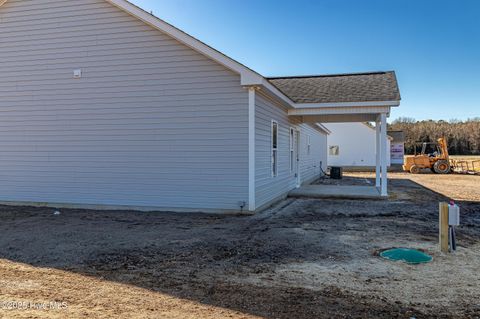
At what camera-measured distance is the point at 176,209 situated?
938 centimetres

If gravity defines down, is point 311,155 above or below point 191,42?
below

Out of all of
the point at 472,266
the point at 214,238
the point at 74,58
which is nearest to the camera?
the point at 472,266

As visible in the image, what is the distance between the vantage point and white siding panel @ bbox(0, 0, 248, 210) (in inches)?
357

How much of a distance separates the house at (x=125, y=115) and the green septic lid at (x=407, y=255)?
12.6 ft

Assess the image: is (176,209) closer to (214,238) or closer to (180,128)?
(180,128)

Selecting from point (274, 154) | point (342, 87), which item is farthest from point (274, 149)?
point (342, 87)

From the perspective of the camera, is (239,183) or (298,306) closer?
(298,306)

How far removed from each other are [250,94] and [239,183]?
7.03ft

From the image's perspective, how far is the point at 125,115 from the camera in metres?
9.64

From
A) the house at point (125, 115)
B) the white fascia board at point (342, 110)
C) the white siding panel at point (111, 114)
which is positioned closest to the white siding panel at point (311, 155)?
the white fascia board at point (342, 110)

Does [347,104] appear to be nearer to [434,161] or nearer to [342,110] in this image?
[342,110]

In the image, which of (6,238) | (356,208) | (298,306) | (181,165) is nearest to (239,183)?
(181,165)

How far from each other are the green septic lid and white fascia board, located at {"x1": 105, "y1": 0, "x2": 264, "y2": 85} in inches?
183

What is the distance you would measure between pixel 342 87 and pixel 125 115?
8.03m
